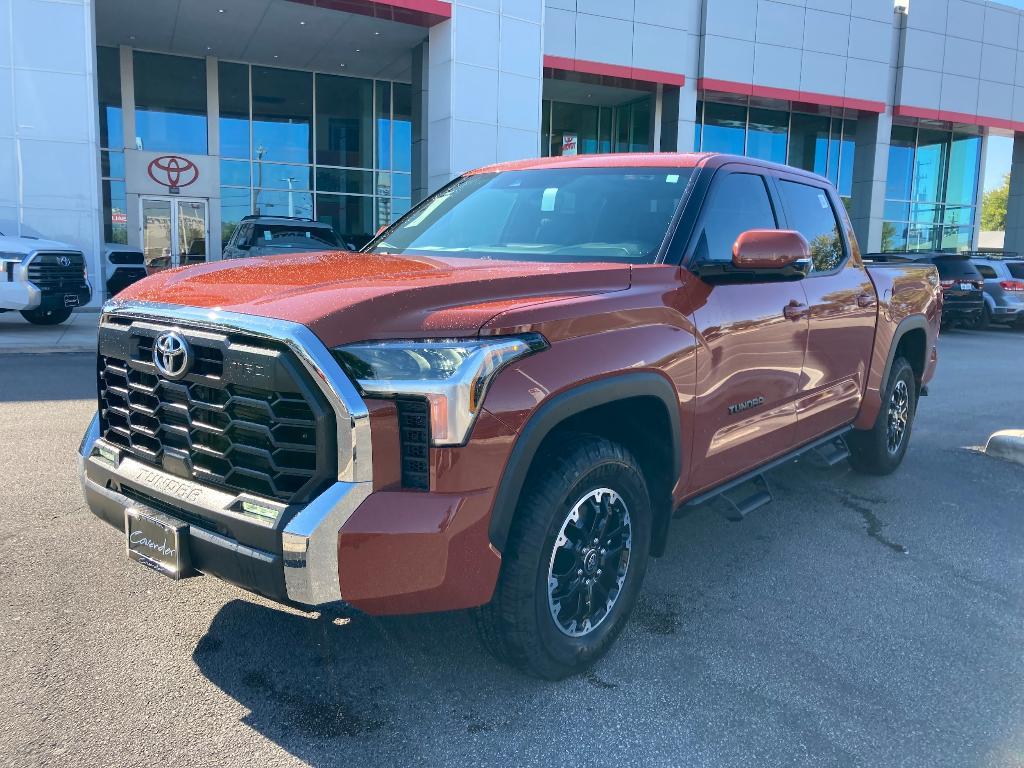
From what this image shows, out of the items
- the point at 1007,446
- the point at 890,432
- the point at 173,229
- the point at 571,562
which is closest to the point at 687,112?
the point at 173,229

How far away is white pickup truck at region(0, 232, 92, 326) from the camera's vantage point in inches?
485

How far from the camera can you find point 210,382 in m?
2.58

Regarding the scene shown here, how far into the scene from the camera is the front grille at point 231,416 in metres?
2.39

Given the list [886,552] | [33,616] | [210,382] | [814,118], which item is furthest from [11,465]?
[814,118]

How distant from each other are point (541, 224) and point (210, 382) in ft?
6.00

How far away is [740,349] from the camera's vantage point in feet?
12.0

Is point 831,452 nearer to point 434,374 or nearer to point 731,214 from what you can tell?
point 731,214

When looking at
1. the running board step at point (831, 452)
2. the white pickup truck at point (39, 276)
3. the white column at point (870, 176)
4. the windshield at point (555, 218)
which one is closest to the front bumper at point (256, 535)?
the windshield at point (555, 218)

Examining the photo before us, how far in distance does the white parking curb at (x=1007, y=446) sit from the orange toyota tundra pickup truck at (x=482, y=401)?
3.27 m

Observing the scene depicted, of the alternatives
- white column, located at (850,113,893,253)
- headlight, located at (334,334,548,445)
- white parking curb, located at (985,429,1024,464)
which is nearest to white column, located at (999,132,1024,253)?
white column, located at (850,113,893,253)

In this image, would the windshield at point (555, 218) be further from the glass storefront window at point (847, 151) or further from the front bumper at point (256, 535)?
the glass storefront window at point (847, 151)

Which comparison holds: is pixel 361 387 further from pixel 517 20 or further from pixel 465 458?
pixel 517 20

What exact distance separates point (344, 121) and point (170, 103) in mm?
4960

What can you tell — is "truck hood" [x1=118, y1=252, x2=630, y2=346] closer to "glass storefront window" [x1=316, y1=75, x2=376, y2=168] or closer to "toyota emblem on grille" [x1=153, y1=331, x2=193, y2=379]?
"toyota emblem on grille" [x1=153, y1=331, x2=193, y2=379]
